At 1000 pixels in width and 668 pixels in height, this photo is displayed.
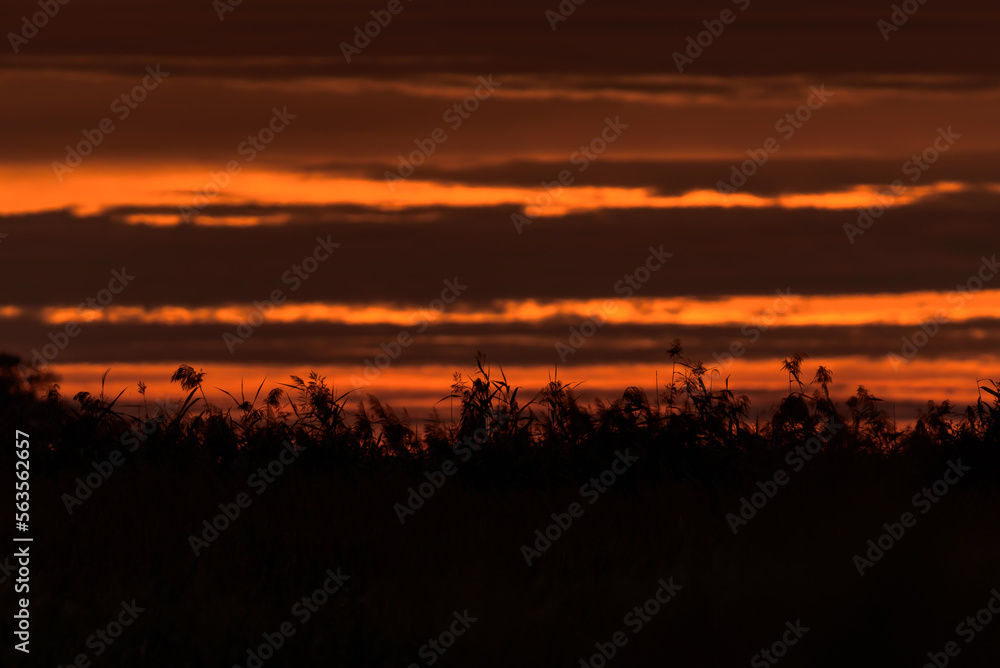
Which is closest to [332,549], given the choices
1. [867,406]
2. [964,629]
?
[964,629]

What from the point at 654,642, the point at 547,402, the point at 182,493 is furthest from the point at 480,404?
the point at 654,642

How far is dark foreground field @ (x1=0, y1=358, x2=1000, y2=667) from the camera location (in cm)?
1131

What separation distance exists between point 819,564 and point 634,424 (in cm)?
540

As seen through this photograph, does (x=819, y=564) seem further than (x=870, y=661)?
Yes

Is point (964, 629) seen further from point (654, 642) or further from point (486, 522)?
point (486, 522)

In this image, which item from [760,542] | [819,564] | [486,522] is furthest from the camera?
[486,522]

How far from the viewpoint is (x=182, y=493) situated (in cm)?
1753

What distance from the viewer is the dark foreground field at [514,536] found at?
37.1ft

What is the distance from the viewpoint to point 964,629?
39.2 feet

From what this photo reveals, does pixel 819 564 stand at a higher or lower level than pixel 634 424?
lower

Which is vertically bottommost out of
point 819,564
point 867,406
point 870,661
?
point 870,661

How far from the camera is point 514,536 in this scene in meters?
14.9

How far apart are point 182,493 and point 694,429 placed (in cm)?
699

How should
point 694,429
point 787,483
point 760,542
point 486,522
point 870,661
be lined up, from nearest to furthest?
1. point 870,661
2. point 760,542
3. point 486,522
4. point 787,483
5. point 694,429
